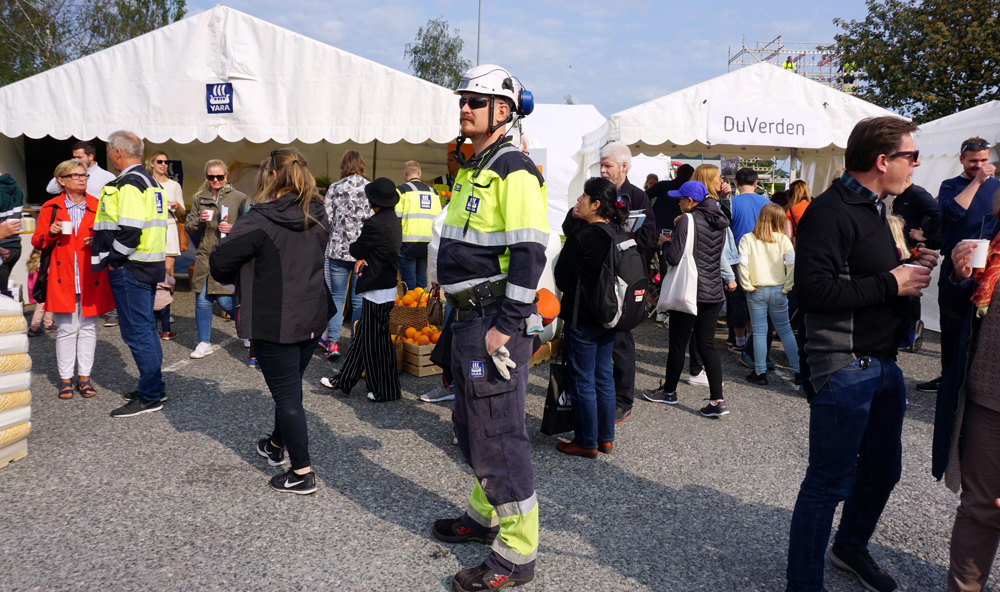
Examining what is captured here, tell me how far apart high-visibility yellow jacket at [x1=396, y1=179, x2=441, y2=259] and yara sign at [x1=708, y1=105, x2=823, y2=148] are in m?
4.01

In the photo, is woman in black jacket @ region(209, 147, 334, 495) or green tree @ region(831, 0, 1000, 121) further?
green tree @ region(831, 0, 1000, 121)

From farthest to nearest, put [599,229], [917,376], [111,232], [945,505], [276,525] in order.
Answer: [917,376]
[111,232]
[599,229]
[945,505]
[276,525]

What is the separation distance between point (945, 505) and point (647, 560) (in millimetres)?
1979

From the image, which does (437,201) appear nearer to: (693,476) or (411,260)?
(411,260)

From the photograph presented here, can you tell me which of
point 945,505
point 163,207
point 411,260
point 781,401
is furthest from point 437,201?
point 945,505

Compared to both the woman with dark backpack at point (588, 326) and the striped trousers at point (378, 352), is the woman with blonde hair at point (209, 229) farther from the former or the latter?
the woman with dark backpack at point (588, 326)

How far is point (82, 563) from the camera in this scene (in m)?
2.91

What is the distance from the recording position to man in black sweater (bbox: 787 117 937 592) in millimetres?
2395

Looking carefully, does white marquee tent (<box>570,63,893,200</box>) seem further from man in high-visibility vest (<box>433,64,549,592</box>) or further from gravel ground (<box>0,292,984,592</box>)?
man in high-visibility vest (<box>433,64,549,592</box>)

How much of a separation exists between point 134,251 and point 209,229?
257cm

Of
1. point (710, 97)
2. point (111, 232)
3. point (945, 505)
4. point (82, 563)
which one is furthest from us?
point (710, 97)

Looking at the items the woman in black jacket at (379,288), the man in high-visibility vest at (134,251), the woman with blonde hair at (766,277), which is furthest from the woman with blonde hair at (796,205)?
the man in high-visibility vest at (134,251)

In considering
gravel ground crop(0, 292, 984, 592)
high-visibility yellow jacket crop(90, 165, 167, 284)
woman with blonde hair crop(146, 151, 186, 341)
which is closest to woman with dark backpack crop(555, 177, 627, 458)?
gravel ground crop(0, 292, 984, 592)

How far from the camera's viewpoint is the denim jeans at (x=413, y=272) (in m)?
7.11
